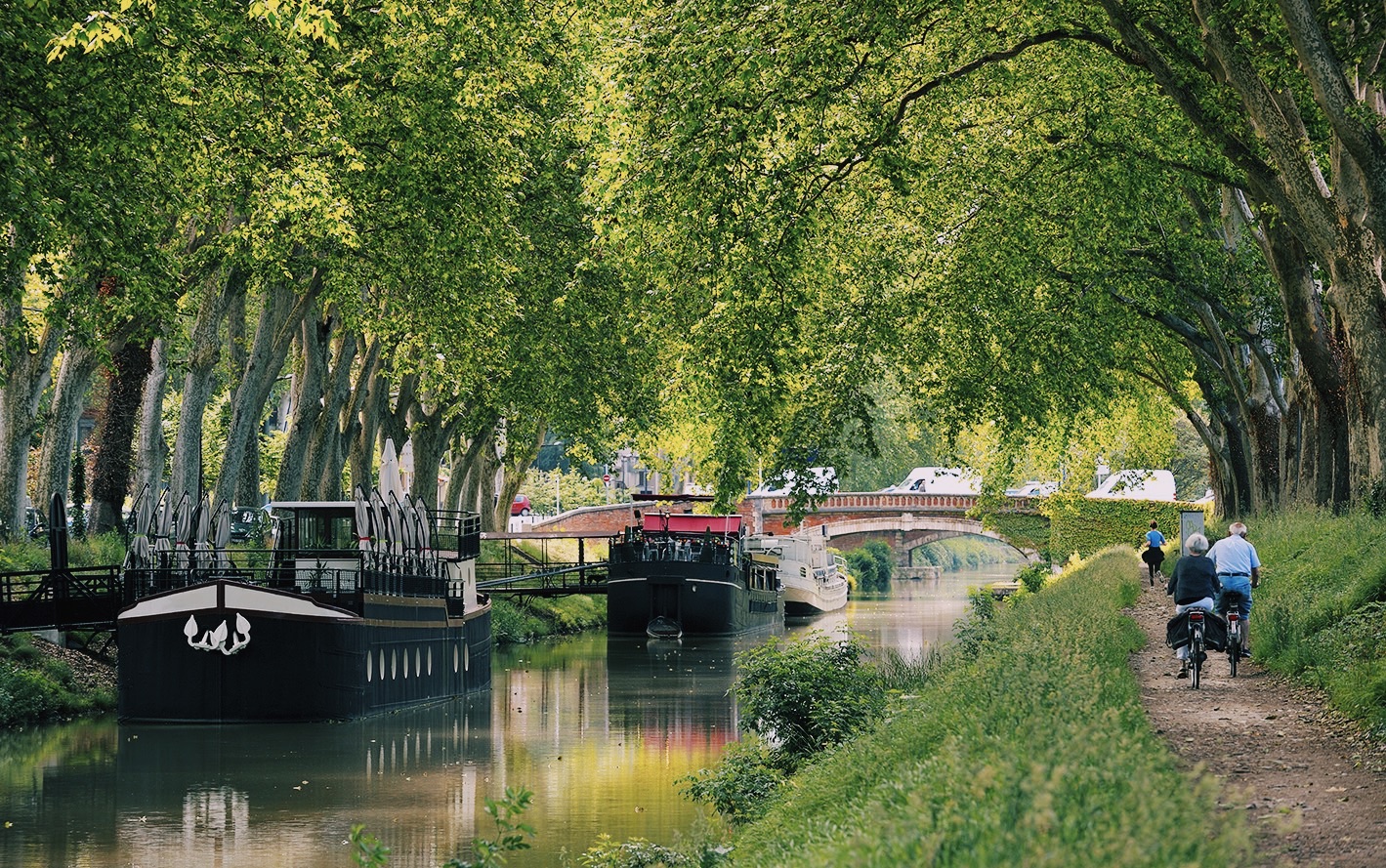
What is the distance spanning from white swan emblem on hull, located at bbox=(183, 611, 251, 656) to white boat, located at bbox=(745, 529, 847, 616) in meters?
41.1

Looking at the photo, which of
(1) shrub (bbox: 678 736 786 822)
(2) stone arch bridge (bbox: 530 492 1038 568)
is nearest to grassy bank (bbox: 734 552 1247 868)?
(1) shrub (bbox: 678 736 786 822)

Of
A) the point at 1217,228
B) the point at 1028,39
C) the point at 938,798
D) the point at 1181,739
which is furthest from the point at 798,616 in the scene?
the point at 938,798

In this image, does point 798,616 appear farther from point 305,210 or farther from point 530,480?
point 305,210

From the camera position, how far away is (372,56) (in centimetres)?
2906

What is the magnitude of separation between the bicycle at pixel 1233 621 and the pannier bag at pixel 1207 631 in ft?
1.32

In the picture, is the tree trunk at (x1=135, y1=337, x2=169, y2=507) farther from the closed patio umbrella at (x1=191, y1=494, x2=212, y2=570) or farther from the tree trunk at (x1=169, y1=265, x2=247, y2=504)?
the closed patio umbrella at (x1=191, y1=494, x2=212, y2=570)

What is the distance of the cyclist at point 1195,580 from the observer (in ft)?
63.7

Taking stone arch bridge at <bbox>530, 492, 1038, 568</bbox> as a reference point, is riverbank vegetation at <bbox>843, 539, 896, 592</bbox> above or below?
below

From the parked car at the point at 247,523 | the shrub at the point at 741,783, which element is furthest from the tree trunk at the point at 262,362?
the shrub at the point at 741,783

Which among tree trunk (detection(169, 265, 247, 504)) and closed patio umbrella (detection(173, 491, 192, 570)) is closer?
closed patio umbrella (detection(173, 491, 192, 570))

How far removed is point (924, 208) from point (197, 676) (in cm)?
1499

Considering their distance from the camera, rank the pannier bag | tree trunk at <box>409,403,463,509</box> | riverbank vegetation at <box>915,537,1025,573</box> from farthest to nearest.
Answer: riverbank vegetation at <box>915,537,1025,573</box> < tree trunk at <box>409,403,463,509</box> < the pannier bag

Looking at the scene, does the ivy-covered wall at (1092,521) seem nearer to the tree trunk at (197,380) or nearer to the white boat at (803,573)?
the white boat at (803,573)

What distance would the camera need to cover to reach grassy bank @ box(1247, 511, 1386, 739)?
14.9 m
